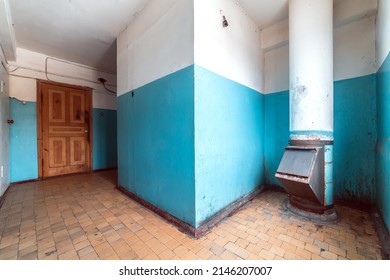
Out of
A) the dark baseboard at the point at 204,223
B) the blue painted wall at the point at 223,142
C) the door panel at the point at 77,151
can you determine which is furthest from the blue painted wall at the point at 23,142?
the blue painted wall at the point at 223,142

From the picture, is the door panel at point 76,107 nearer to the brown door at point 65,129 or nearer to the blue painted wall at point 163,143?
the brown door at point 65,129

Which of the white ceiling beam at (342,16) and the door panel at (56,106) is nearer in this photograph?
the white ceiling beam at (342,16)

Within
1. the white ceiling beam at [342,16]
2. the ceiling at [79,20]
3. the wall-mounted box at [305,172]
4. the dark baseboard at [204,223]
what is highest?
the ceiling at [79,20]

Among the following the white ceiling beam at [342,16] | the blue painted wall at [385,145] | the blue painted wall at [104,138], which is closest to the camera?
the blue painted wall at [385,145]

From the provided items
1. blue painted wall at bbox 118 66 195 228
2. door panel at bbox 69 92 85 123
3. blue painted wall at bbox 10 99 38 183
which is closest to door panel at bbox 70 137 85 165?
door panel at bbox 69 92 85 123

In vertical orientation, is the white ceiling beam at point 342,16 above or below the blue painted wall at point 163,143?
above

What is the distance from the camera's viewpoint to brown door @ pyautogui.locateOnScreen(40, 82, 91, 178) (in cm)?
378

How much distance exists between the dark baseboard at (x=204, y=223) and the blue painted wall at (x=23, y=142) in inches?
104

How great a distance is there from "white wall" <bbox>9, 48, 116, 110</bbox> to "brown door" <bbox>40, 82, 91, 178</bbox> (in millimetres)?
183

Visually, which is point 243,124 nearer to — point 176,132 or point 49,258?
point 176,132

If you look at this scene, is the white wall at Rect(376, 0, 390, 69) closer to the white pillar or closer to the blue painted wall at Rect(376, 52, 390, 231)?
the blue painted wall at Rect(376, 52, 390, 231)

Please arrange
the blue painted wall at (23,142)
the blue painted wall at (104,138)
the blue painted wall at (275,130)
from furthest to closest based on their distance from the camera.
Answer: the blue painted wall at (104,138), the blue painted wall at (23,142), the blue painted wall at (275,130)

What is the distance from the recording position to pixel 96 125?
179 inches

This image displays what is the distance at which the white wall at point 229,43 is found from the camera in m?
1.73
